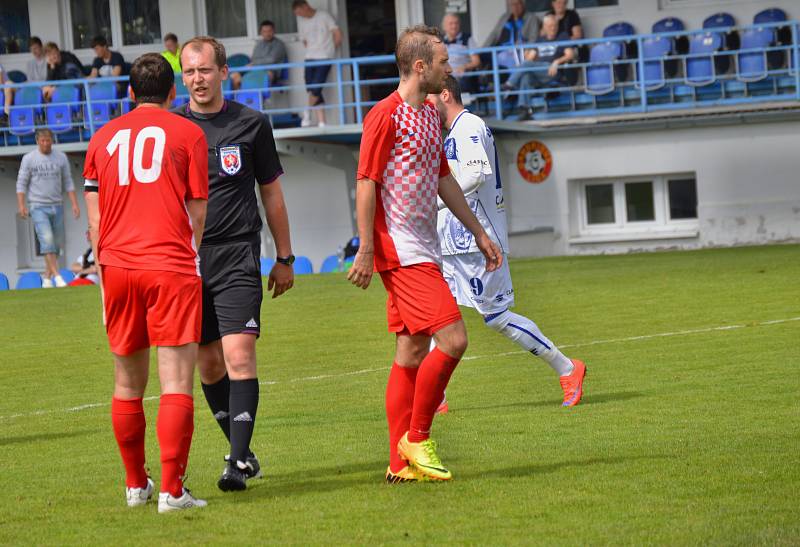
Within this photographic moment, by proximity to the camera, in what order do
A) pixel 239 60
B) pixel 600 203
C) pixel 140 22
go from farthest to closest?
pixel 140 22 → pixel 239 60 → pixel 600 203

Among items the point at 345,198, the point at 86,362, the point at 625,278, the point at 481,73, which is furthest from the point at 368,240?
the point at 345,198

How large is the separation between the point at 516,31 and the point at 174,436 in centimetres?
2055

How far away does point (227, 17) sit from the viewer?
2839cm

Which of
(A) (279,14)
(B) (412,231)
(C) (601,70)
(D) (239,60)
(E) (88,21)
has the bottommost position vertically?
(B) (412,231)

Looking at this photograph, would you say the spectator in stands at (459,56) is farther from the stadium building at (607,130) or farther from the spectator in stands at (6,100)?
the spectator in stands at (6,100)

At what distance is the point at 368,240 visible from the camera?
636 centimetres

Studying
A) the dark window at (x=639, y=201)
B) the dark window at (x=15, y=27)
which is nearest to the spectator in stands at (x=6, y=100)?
the dark window at (x=15, y=27)

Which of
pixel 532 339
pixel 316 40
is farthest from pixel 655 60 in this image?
pixel 532 339

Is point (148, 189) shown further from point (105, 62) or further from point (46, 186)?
point (105, 62)

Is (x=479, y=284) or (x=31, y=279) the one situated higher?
(x=479, y=284)

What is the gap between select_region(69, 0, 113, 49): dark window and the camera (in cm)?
2872

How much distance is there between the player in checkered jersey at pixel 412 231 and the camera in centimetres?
638

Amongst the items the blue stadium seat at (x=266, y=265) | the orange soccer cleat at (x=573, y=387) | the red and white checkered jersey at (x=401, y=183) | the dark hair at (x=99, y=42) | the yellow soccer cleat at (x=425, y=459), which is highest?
the dark hair at (x=99, y=42)

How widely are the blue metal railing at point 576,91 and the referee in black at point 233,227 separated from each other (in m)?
17.0
